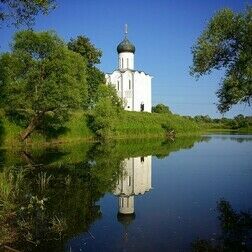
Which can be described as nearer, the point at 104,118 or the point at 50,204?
the point at 50,204

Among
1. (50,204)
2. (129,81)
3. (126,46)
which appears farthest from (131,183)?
(129,81)

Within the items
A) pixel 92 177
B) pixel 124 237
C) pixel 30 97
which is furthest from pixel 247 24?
pixel 30 97

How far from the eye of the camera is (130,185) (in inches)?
832

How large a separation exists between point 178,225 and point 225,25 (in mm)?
13840

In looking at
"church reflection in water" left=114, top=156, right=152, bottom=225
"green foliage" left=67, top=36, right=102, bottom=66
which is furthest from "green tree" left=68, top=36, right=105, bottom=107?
"church reflection in water" left=114, top=156, right=152, bottom=225

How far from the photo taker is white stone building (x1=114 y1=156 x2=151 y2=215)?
1634 cm

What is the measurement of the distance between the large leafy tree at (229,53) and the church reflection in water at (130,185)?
21.1 ft

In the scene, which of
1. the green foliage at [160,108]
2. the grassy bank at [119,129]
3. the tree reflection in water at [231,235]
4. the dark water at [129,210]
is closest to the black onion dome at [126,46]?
the grassy bank at [119,129]

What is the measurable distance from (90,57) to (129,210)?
5535 centimetres

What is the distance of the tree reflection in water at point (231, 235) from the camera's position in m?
10.7

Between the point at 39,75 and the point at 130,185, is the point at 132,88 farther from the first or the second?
the point at 130,185

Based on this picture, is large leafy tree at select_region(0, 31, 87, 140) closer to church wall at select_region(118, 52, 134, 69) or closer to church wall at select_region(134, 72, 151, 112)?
church wall at select_region(134, 72, 151, 112)

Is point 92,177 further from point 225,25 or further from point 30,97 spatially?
point 30,97

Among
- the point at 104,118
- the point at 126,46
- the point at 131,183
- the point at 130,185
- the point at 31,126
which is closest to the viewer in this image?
the point at 130,185
